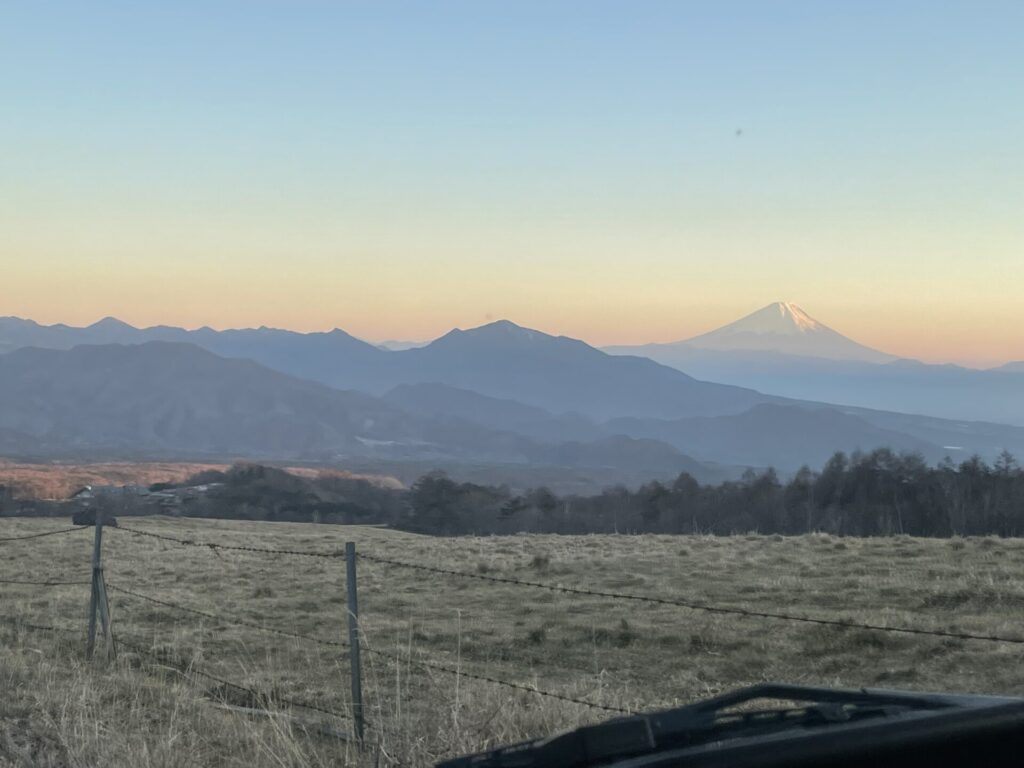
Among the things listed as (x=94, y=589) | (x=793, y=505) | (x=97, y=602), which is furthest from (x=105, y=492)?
(x=94, y=589)

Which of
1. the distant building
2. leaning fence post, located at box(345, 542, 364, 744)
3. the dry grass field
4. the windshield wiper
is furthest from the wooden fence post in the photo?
the distant building

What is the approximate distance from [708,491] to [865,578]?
45.3 m

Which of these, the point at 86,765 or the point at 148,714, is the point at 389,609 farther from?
the point at 86,765

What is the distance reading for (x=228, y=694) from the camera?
348 inches

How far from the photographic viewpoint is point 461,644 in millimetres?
12211

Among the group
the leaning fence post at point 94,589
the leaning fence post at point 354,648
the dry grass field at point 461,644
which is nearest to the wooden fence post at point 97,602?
the leaning fence post at point 94,589

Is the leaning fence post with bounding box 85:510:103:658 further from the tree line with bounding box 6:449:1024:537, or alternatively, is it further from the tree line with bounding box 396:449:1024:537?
the tree line with bounding box 6:449:1024:537

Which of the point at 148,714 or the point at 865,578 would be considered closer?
the point at 148,714

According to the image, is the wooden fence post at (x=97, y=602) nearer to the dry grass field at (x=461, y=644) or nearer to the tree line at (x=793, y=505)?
the dry grass field at (x=461, y=644)

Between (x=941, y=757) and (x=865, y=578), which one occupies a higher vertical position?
(x=941, y=757)

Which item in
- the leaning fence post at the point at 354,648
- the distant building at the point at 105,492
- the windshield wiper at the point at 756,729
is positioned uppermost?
the windshield wiper at the point at 756,729

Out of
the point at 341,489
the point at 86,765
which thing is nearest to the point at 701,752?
the point at 86,765

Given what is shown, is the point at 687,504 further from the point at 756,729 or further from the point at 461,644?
the point at 756,729

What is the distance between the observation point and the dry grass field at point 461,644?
5695 millimetres
